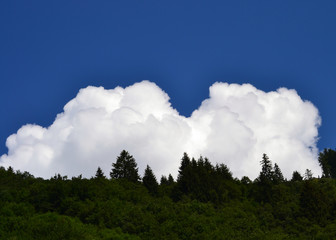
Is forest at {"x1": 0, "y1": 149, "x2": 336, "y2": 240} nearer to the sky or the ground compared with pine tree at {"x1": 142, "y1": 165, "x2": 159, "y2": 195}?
nearer to the ground

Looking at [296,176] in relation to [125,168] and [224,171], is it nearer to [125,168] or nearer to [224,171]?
[224,171]

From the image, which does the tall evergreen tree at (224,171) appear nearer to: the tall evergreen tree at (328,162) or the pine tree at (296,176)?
the pine tree at (296,176)

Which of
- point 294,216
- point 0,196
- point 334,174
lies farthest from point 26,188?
point 334,174

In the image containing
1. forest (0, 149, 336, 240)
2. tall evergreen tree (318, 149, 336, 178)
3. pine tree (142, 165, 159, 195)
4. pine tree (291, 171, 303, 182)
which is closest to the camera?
forest (0, 149, 336, 240)

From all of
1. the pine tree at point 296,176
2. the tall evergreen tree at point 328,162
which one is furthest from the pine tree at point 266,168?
the tall evergreen tree at point 328,162

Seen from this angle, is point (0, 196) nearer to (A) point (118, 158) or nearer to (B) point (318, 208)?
(A) point (118, 158)

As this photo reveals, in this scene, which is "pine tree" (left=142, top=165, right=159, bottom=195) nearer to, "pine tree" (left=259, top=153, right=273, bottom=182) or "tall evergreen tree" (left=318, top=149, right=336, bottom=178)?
"pine tree" (left=259, top=153, right=273, bottom=182)

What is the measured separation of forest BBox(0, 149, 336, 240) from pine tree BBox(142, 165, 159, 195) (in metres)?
0.16

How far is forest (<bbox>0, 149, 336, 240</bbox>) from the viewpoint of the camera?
31.7 m

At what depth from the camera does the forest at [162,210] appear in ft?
104

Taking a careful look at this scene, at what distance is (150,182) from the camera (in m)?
56.6

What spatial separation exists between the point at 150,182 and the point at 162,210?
60.0 ft

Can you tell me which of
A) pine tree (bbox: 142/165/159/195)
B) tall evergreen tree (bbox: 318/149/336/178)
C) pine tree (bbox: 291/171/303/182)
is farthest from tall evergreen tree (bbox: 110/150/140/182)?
tall evergreen tree (bbox: 318/149/336/178)

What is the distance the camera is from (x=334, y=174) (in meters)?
99.6
